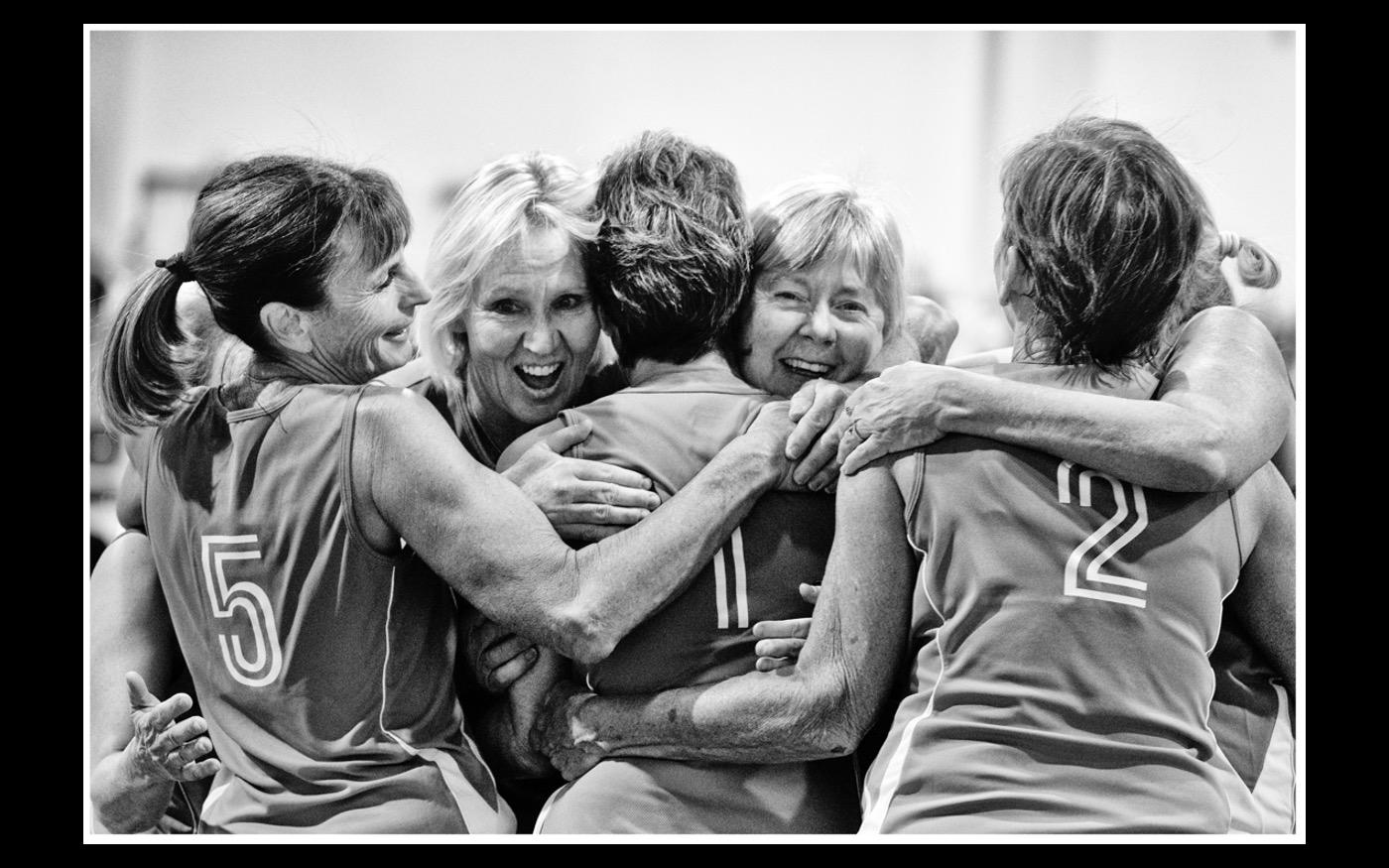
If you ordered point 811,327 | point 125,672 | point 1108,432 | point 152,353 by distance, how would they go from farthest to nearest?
A: point 125,672 → point 152,353 → point 811,327 → point 1108,432

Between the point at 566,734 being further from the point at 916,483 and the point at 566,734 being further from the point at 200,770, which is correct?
the point at 916,483

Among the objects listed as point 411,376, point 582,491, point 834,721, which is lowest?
point 834,721

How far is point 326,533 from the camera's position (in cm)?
271

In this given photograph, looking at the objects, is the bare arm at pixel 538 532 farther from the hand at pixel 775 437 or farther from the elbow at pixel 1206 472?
the elbow at pixel 1206 472

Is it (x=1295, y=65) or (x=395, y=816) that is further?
(x=1295, y=65)

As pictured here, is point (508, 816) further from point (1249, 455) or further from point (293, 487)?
point (1249, 455)

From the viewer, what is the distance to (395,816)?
108 inches

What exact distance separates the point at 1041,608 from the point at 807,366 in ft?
2.28

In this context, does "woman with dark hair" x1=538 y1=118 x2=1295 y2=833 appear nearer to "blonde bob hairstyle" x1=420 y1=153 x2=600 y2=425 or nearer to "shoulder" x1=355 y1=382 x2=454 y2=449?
"shoulder" x1=355 y1=382 x2=454 y2=449

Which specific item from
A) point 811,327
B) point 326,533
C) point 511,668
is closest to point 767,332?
point 811,327

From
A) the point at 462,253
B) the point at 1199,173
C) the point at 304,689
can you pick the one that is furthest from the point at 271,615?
the point at 1199,173

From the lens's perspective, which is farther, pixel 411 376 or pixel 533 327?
pixel 411 376

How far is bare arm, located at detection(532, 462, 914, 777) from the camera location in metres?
2.61

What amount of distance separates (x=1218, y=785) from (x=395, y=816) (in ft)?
5.54
